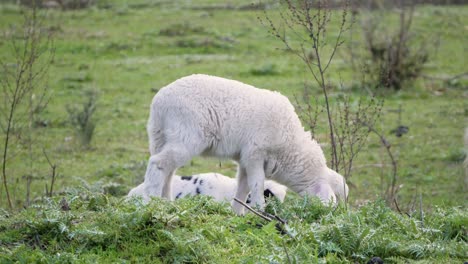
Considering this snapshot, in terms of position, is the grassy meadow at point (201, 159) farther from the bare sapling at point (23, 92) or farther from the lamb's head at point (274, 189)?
the lamb's head at point (274, 189)

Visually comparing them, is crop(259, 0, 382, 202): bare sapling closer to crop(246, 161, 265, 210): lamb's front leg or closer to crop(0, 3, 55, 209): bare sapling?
crop(246, 161, 265, 210): lamb's front leg

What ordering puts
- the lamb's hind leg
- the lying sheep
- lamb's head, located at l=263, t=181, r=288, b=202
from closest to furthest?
the lamb's hind leg, lamb's head, located at l=263, t=181, r=288, b=202, the lying sheep

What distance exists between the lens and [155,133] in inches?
333

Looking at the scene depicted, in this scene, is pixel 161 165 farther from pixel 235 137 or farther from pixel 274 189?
pixel 274 189

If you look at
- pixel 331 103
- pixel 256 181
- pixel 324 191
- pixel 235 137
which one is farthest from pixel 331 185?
pixel 331 103

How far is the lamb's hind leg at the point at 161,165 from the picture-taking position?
8.02 meters

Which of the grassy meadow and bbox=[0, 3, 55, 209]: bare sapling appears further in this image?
bbox=[0, 3, 55, 209]: bare sapling

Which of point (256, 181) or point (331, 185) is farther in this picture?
point (331, 185)

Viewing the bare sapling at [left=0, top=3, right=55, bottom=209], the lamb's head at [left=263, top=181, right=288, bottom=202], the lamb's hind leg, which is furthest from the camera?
the bare sapling at [left=0, top=3, right=55, bottom=209]

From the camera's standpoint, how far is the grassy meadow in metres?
5.75

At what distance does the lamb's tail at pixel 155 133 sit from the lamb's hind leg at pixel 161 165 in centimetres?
37

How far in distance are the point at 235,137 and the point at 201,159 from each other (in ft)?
15.2

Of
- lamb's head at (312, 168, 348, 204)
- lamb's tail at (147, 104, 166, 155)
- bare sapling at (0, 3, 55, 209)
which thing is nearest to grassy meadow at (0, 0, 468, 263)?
bare sapling at (0, 3, 55, 209)

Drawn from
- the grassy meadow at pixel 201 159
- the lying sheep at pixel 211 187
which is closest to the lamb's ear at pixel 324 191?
the grassy meadow at pixel 201 159
